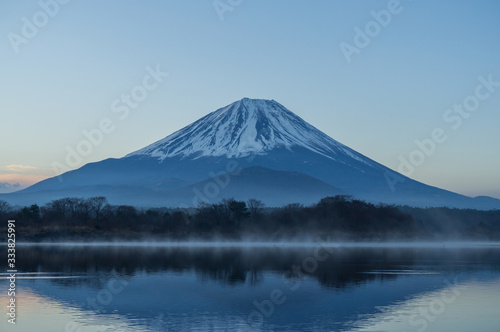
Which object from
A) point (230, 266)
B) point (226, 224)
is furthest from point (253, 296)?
point (226, 224)

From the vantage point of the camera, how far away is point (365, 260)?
2168 inches

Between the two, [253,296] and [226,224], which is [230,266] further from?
[226,224]

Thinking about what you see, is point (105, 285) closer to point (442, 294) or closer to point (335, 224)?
point (442, 294)

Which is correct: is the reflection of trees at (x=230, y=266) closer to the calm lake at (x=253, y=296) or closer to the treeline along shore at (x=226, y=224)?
the calm lake at (x=253, y=296)

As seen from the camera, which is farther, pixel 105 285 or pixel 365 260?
pixel 365 260

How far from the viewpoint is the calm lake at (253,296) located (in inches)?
1001

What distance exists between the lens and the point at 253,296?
3247cm

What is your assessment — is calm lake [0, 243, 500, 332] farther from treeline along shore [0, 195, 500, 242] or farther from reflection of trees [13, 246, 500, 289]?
treeline along shore [0, 195, 500, 242]

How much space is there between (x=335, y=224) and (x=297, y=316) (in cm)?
6557

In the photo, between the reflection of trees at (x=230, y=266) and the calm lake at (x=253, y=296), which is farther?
the reflection of trees at (x=230, y=266)

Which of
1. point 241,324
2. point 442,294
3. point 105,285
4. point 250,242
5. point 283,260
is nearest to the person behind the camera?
point 241,324

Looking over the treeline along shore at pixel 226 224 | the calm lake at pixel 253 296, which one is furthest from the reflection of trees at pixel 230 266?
the treeline along shore at pixel 226 224

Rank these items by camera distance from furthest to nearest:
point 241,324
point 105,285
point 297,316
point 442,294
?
1. point 105,285
2. point 442,294
3. point 297,316
4. point 241,324

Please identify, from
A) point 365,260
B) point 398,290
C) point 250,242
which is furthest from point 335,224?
point 398,290
